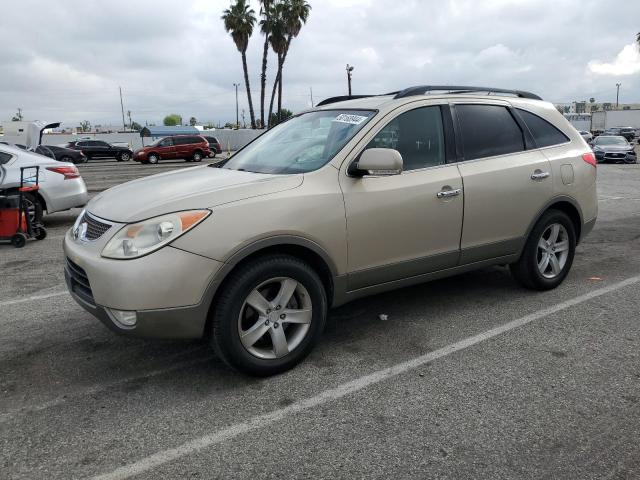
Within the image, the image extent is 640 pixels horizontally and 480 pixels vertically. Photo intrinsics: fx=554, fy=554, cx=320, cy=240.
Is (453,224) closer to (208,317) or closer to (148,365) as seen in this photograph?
(208,317)

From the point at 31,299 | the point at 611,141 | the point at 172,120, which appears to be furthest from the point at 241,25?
the point at 172,120

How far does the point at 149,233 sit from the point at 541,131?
11.7ft

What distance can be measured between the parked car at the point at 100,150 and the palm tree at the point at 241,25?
41.4 feet

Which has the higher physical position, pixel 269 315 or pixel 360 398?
pixel 269 315

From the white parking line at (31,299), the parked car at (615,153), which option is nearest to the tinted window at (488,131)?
the white parking line at (31,299)

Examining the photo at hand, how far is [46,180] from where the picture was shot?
8703 millimetres

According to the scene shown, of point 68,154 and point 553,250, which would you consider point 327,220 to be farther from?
point 68,154

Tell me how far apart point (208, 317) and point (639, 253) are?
564 cm

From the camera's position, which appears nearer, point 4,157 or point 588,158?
point 588,158

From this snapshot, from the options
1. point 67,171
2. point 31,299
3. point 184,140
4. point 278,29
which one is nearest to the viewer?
point 31,299

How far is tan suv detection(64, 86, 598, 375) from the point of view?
122 inches

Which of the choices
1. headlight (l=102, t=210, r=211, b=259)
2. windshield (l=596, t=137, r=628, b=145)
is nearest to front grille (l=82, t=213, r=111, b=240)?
headlight (l=102, t=210, r=211, b=259)

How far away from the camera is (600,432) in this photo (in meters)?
2.80

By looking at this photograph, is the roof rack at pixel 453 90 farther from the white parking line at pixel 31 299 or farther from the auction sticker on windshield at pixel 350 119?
the white parking line at pixel 31 299
